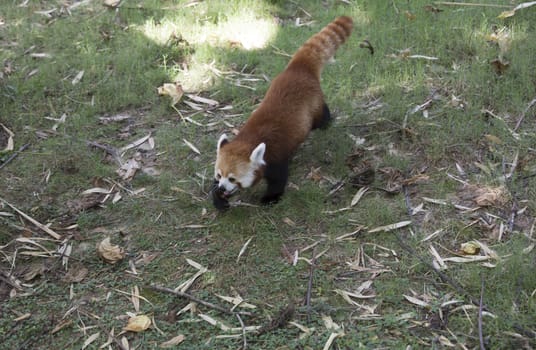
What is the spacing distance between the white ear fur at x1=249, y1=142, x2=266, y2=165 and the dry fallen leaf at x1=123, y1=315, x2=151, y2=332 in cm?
111

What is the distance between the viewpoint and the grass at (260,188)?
2.82 m

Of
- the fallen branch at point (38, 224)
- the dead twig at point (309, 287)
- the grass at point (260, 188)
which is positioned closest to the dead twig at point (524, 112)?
the grass at point (260, 188)

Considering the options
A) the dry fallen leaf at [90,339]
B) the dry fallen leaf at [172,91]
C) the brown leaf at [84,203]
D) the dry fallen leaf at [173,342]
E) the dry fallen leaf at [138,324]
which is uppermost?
the dry fallen leaf at [172,91]

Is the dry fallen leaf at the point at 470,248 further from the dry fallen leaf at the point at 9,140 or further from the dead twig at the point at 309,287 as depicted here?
the dry fallen leaf at the point at 9,140

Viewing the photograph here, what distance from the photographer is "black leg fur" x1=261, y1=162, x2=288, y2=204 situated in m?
3.56

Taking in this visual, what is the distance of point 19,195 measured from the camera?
3.74 metres

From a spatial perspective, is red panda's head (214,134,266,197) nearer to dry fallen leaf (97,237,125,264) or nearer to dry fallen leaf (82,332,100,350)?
dry fallen leaf (97,237,125,264)

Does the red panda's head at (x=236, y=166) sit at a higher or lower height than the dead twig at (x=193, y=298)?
higher

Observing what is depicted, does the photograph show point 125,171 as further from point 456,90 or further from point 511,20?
point 511,20

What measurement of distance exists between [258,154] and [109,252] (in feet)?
3.31

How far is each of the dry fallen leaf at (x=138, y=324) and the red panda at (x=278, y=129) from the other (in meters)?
0.92

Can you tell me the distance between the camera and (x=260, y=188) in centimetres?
383

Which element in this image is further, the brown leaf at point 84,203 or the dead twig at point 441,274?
the brown leaf at point 84,203

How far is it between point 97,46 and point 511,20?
3.55 m
